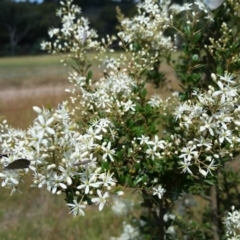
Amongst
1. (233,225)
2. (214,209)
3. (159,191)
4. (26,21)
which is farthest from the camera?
(26,21)

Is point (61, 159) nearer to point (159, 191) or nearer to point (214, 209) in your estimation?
point (159, 191)

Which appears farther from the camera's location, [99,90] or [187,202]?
[187,202]

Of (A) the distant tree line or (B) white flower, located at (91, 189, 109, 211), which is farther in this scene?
(A) the distant tree line

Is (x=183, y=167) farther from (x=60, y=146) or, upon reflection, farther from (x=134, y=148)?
(x=60, y=146)

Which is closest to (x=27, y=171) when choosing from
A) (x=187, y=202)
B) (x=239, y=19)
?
(x=239, y=19)

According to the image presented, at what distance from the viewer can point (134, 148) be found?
1.55 meters

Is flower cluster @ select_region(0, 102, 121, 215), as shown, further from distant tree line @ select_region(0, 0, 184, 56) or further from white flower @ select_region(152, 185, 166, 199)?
distant tree line @ select_region(0, 0, 184, 56)

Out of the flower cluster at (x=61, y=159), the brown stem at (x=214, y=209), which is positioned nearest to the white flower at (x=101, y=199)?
the flower cluster at (x=61, y=159)

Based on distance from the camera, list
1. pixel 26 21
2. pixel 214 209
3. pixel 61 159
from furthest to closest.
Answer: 1. pixel 26 21
2. pixel 214 209
3. pixel 61 159

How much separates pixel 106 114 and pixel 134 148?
0.17m

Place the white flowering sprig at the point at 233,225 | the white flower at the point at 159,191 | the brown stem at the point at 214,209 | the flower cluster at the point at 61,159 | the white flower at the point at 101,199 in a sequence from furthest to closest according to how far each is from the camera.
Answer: the brown stem at the point at 214,209 < the white flowering sprig at the point at 233,225 < the white flower at the point at 159,191 < the white flower at the point at 101,199 < the flower cluster at the point at 61,159

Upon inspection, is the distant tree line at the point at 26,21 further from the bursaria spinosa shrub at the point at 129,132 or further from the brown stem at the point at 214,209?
the bursaria spinosa shrub at the point at 129,132

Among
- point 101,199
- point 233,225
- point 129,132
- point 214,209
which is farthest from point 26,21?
point 101,199

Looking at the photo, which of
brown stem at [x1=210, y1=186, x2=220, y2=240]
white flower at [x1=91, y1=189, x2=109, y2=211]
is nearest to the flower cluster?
white flower at [x1=91, y1=189, x2=109, y2=211]
